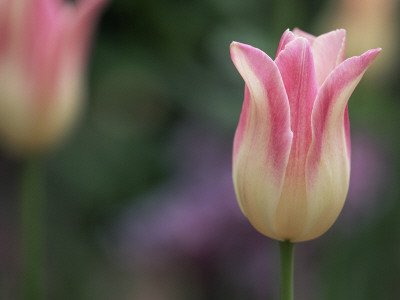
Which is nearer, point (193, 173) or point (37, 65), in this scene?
point (37, 65)

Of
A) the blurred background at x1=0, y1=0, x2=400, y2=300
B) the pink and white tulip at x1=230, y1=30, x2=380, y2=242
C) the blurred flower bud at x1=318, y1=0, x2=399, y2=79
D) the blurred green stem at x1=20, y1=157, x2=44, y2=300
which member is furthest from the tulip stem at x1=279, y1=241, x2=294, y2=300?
the blurred flower bud at x1=318, y1=0, x2=399, y2=79

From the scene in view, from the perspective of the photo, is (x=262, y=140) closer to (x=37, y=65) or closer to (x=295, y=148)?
(x=295, y=148)

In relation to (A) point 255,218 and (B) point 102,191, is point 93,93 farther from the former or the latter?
(A) point 255,218

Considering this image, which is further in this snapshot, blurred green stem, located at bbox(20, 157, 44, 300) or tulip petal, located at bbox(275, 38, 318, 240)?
blurred green stem, located at bbox(20, 157, 44, 300)

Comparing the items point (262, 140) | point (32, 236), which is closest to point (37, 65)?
point (32, 236)

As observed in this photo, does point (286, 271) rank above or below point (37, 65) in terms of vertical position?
below

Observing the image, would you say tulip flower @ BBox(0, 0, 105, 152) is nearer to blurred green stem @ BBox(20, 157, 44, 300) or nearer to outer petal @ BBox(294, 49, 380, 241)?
blurred green stem @ BBox(20, 157, 44, 300)

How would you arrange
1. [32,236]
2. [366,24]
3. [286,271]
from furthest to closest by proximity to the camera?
[366,24] → [32,236] → [286,271]
